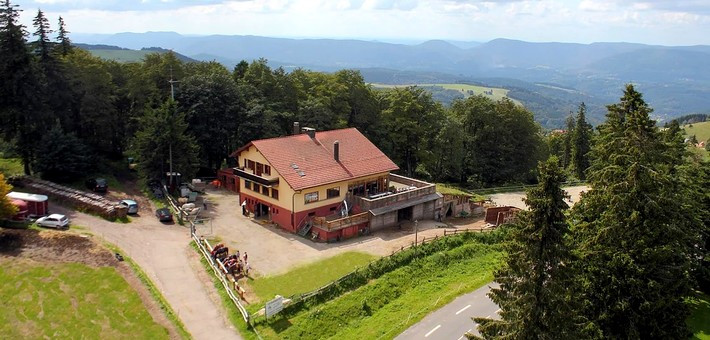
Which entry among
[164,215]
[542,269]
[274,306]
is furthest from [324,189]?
[542,269]

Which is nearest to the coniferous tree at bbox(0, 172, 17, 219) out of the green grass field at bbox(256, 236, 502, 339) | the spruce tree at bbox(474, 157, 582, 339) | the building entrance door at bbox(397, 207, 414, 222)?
the green grass field at bbox(256, 236, 502, 339)

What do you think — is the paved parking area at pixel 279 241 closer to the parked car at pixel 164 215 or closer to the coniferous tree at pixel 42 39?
the parked car at pixel 164 215

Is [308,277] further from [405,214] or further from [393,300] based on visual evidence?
[405,214]

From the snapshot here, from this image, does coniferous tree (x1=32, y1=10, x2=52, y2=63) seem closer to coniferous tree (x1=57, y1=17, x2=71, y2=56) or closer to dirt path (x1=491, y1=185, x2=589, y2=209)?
coniferous tree (x1=57, y1=17, x2=71, y2=56)

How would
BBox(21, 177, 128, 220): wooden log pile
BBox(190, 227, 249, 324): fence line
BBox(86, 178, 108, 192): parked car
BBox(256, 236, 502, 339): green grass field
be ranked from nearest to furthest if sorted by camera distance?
BBox(256, 236, 502, 339): green grass field
BBox(190, 227, 249, 324): fence line
BBox(21, 177, 128, 220): wooden log pile
BBox(86, 178, 108, 192): parked car

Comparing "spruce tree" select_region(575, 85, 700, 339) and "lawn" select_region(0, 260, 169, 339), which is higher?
"spruce tree" select_region(575, 85, 700, 339)

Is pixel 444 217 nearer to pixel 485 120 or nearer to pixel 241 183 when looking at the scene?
pixel 241 183
